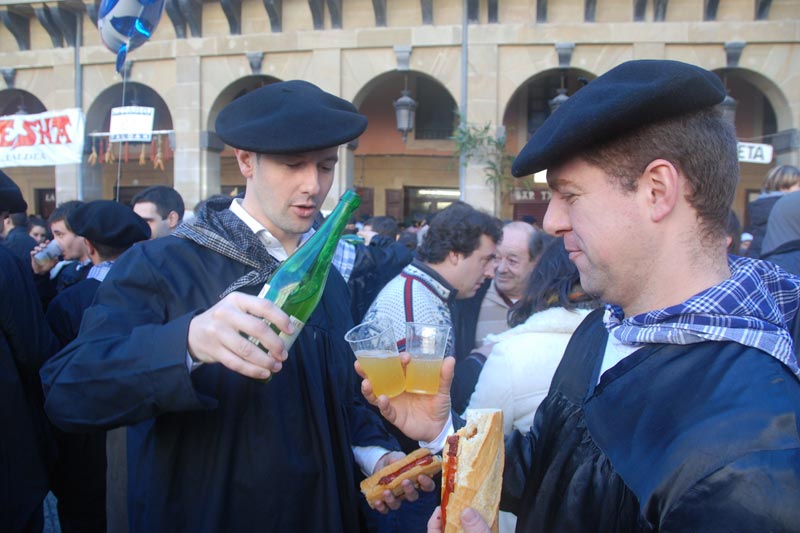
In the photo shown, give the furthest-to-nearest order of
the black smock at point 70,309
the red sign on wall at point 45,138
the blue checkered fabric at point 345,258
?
the red sign on wall at point 45,138 < the blue checkered fabric at point 345,258 < the black smock at point 70,309

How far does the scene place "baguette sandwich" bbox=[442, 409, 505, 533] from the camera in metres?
1.32

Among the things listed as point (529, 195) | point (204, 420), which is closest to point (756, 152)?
point (529, 195)

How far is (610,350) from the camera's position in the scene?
1.52 m

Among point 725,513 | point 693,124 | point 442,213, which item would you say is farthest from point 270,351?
point 442,213

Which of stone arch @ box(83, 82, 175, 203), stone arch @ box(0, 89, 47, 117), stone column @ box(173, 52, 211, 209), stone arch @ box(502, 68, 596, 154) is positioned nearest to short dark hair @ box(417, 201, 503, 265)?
stone arch @ box(83, 82, 175, 203)

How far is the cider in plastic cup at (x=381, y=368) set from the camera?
1.71 metres

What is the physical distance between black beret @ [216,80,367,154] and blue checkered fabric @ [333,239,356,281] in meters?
2.74

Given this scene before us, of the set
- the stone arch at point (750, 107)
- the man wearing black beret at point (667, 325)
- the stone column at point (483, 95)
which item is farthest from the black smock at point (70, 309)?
the stone arch at point (750, 107)

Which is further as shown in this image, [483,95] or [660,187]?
[483,95]

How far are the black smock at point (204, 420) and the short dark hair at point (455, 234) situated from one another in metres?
2.08

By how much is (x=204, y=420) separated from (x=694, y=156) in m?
1.50

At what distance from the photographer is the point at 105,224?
3.85m

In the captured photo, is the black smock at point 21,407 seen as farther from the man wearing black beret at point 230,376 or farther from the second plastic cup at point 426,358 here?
the second plastic cup at point 426,358

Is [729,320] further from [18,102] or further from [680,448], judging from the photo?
[18,102]
